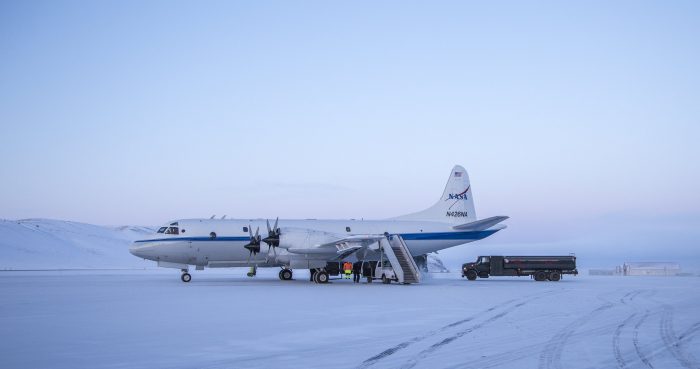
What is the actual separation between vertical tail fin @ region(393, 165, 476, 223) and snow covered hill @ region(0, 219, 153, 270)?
61.7 metres

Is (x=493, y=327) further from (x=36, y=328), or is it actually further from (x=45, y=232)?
(x=45, y=232)

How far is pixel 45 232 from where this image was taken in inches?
4535

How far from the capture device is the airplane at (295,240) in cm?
3784

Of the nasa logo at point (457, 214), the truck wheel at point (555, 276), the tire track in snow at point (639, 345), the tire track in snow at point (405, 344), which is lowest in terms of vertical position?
the tire track in snow at point (639, 345)

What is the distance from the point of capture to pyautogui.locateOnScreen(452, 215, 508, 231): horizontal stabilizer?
41.5 m

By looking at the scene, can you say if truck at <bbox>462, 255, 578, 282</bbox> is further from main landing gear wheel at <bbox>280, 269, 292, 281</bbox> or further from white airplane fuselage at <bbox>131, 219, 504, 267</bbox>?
main landing gear wheel at <bbox>280, 269, 292, 281</bbox>

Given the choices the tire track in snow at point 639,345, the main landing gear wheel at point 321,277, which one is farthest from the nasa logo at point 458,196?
the tire track in snow at point 639,345

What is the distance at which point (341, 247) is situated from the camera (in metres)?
37.8

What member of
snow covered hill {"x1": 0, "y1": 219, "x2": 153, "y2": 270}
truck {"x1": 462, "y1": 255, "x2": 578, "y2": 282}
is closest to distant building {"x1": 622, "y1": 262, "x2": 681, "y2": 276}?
truck {"x1": 462, "y1": 255, "x2": 578, "y2": 282}

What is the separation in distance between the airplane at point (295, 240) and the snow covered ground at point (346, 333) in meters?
14.0

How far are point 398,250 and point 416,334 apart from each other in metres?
25.7

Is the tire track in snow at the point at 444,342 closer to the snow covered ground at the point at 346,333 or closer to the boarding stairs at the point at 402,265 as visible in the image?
the snow covered ground at the point at 346,333

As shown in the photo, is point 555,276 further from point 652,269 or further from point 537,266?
point 652,269

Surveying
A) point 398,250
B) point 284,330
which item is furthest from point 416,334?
point 398,250
